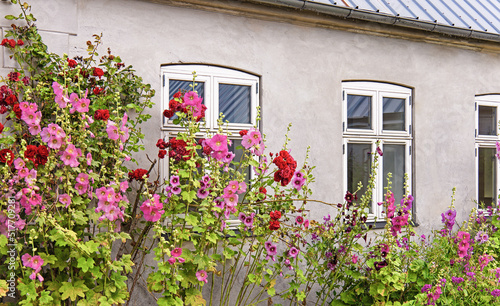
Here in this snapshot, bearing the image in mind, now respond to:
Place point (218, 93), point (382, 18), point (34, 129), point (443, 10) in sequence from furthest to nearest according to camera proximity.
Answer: point (443, 10)
point (382, 18)
point (218, 93)
point (34, 129)

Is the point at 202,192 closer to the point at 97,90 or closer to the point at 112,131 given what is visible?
the point at 112,131

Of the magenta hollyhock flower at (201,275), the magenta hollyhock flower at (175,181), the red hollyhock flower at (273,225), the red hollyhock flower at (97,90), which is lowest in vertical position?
the magenta hollyhock flower at (201,275)

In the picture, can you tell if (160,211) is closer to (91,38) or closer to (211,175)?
(211,175)

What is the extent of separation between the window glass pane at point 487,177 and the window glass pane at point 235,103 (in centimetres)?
335

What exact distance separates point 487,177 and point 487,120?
0.73 meters

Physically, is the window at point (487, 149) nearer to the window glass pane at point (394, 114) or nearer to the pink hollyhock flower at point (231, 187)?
the window glass pane at point (394, 114)

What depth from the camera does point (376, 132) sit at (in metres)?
5.42

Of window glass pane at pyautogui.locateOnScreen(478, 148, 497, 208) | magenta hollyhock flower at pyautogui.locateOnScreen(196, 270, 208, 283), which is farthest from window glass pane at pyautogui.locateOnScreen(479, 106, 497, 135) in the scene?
magenta hollyhock flower at pyautogui.locateOnScreen(196, 270, 208, 283)

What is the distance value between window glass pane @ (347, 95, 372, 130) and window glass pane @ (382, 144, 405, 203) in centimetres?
41

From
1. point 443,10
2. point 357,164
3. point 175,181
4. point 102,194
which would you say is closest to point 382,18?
point 443,10

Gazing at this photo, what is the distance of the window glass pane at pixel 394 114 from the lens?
5.51m

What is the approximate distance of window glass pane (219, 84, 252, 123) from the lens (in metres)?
4.59

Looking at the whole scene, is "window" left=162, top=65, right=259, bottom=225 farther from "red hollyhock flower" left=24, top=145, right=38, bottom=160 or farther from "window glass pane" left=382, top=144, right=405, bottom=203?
"window glass pane" left=382, top=144, right=405, bottom=203

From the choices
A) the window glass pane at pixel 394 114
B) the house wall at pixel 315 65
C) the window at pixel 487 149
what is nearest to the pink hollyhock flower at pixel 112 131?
the house wall at pixel 315 65
